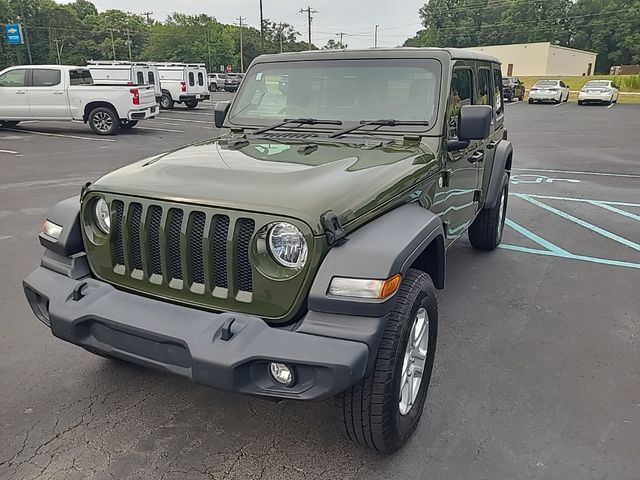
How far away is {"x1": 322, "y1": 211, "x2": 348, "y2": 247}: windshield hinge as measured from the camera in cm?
222

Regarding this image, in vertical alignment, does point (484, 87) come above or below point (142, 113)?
above

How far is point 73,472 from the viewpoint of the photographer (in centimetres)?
248

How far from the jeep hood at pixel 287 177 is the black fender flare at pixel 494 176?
1.86m

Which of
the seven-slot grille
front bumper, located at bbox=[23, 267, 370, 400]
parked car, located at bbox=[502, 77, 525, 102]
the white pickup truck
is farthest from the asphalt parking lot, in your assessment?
parked car, located at bbox=[502, 77, 525, 102]

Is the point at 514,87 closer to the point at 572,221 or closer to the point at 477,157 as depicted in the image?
the point at 572,221

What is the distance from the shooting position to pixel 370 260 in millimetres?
2195

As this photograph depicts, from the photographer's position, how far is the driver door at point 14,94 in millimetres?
15156

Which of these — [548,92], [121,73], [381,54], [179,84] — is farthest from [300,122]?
[548,92]

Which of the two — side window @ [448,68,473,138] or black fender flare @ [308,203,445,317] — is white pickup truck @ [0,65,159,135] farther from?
black fender flare @ [308,203,445,317]

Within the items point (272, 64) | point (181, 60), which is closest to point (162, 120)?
point (272, 64)

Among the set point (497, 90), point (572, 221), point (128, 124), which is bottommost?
point (572, 221)

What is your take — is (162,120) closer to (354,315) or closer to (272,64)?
(272,64)

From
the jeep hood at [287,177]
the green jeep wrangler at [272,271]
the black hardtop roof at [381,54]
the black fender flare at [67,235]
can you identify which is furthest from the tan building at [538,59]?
the black fender flare at [67,235]

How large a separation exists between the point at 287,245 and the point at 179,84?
950 inches
